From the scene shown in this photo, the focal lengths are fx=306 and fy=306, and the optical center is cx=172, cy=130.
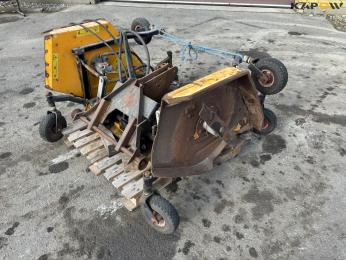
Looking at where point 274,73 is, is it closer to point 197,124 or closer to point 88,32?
point 197,124

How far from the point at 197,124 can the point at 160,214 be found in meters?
0.98

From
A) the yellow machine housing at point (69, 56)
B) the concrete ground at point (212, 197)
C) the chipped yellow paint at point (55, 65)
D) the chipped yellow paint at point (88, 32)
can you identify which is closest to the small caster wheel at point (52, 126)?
the concrete ground at point (212, 197)

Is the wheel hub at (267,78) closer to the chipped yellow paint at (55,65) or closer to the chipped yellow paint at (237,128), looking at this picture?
the chipped yellow paint at (237,128)

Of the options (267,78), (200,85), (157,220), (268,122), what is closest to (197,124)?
(200,85)

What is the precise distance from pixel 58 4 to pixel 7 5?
1582 mm

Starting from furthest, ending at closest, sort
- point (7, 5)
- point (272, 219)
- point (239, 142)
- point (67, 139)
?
point (7, 5) < point (67, 139) < point (239, 142) < point (272, 219)

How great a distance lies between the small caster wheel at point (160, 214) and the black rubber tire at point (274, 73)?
1.90 meters

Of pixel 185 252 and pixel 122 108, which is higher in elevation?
pixel 122 108

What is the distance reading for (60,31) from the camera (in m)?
3.94

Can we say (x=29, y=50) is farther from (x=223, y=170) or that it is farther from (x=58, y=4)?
(x=223, y=170)

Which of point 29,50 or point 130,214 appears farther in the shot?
point 29,50

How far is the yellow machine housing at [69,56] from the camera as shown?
12.8 ft

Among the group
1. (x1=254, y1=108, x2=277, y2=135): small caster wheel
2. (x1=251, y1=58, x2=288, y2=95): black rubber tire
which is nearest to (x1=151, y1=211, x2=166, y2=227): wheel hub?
(x1=254, y1=108, x2=277, y2=135): small caster wheel

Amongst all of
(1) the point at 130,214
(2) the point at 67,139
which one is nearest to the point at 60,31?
(2) the point at 67,139
